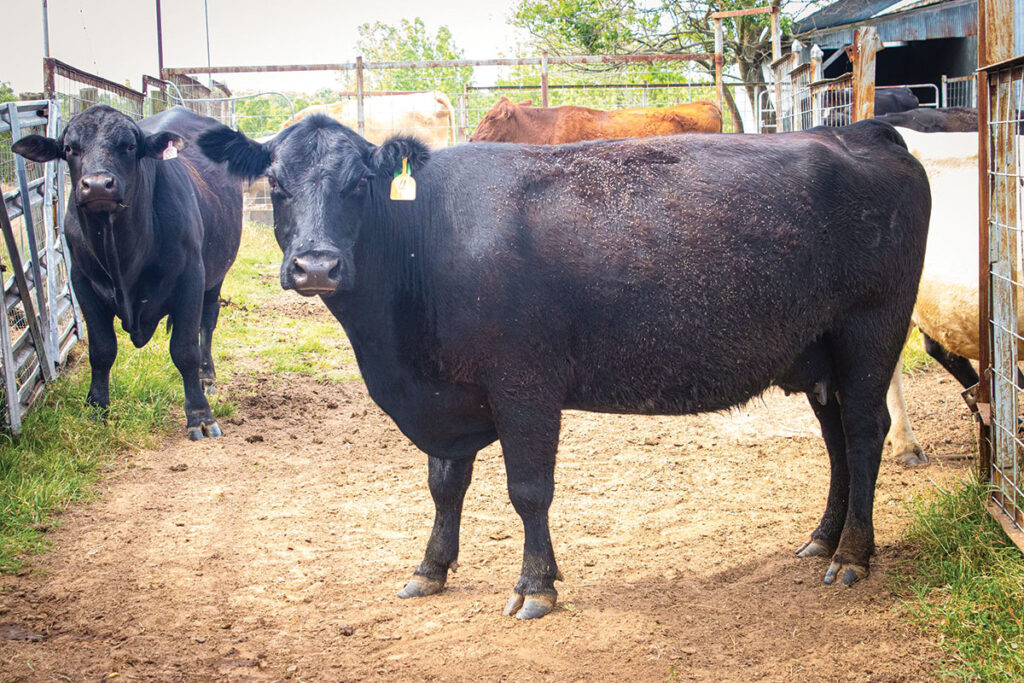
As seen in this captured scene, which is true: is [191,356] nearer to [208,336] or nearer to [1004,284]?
[208,336]

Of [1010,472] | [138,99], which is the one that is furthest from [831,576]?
[138,99]

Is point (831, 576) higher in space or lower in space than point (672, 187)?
lower

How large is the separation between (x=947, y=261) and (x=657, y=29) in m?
17.7

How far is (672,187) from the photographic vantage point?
13.7 feet

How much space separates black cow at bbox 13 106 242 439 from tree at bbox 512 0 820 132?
15966 millimetres

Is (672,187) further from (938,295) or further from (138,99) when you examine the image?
(138,99)

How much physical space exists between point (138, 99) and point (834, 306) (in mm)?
10599

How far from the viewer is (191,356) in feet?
23.1

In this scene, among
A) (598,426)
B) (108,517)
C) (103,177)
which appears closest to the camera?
(108,517)

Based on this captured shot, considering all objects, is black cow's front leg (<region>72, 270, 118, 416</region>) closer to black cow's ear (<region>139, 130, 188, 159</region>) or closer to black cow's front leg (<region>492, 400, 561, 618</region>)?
black cow's ear (<region>139, 130, 188, 159</region>)

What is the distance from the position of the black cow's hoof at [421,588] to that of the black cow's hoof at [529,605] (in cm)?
42

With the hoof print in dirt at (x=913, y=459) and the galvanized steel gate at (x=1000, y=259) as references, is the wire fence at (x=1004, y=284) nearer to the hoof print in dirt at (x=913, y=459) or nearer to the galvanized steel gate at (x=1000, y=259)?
the galvanized steel gate at (x=1000, y=259)

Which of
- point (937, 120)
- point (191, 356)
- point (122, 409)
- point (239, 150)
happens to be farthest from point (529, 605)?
point (937, 120)

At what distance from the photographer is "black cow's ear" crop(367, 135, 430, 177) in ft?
13.4
